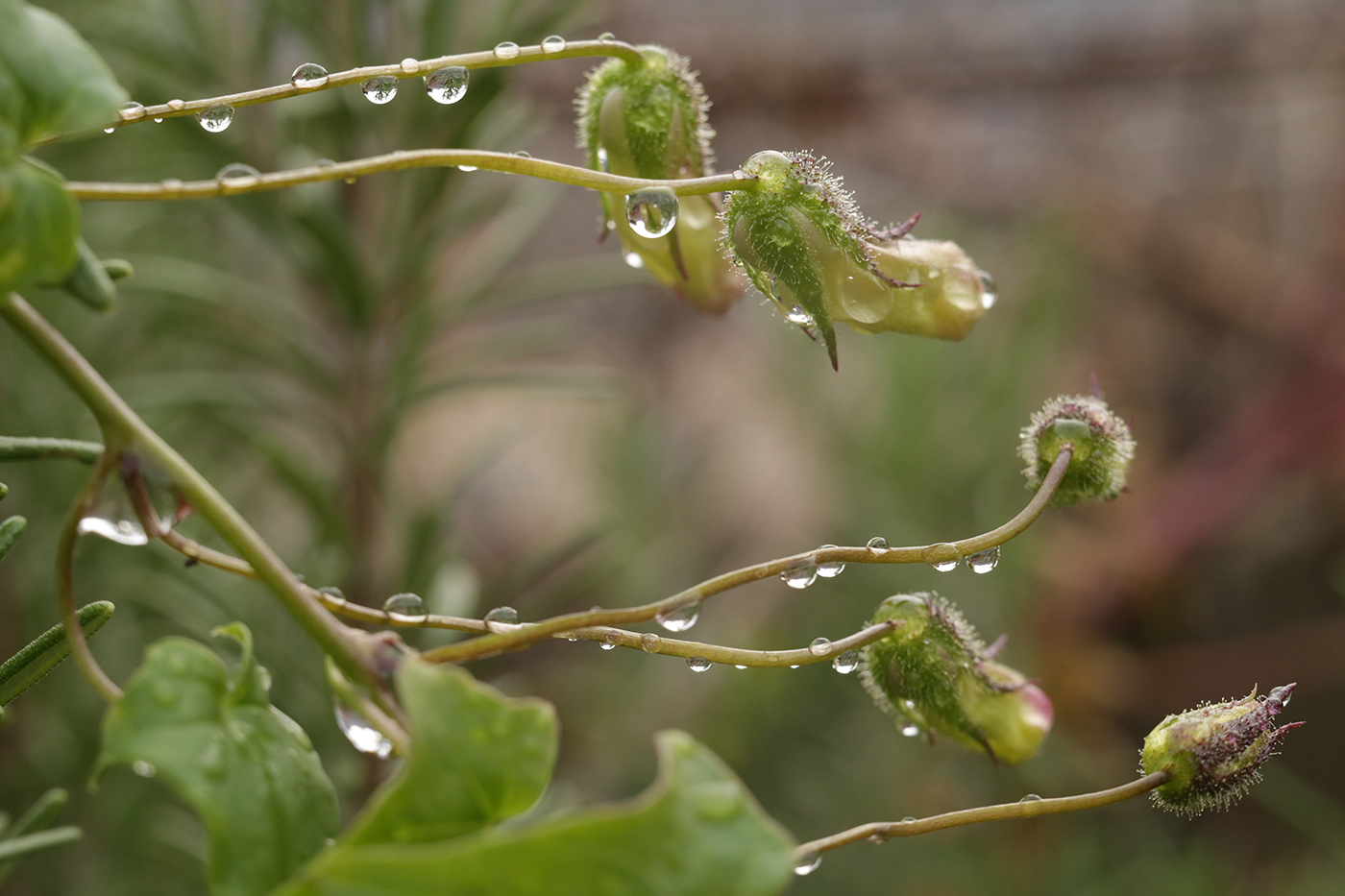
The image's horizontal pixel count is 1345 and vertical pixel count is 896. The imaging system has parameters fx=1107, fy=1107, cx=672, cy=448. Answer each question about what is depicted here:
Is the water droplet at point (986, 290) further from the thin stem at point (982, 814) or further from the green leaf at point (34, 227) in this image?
the green leaf at point (34, 227)

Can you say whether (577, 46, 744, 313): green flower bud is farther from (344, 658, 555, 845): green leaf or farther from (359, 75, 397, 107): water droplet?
(344, 658, 555, 845): green leaf

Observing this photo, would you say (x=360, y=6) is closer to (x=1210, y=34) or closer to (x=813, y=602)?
(x=813, y=602)

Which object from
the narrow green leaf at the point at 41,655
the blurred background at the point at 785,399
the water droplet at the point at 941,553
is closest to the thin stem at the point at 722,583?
the water droplet at the point at 941,553

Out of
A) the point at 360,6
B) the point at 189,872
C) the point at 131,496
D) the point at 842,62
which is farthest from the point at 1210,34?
the point at 131,496

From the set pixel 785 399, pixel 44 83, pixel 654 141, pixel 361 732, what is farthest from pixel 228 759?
pixel 785 399

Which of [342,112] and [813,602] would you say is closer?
[342,112]

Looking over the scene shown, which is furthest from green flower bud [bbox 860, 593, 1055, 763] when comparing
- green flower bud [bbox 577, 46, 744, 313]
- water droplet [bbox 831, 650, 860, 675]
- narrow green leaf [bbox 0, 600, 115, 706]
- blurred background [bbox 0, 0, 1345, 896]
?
blurred background [bbox 0, 0, 1345, 896]
